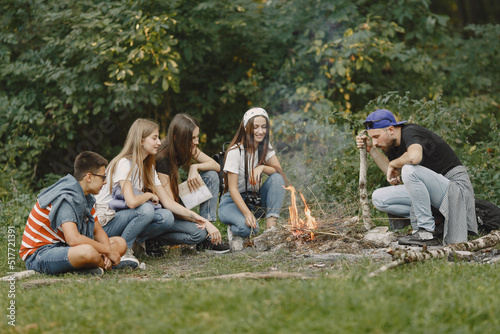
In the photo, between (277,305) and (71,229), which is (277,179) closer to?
(71,229)

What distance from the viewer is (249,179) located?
6.33 metres

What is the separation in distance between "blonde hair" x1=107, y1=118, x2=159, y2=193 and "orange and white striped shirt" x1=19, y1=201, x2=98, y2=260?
86 cm

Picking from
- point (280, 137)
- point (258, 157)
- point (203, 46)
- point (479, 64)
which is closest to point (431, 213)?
point (258, 157)

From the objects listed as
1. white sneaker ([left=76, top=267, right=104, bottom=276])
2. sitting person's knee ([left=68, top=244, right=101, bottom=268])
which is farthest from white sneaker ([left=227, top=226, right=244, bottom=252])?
sitting person's knee ([left=68, top=244, right=101, bottom=268])

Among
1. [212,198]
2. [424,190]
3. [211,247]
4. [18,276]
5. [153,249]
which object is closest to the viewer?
A: [18,276]

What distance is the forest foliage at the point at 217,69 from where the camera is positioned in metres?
9.28

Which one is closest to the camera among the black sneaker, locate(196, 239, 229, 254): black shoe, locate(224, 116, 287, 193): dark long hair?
the black sneaker

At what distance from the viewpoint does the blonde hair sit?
18.5ft

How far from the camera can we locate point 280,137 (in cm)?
952

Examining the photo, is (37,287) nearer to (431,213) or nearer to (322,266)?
(322,266)

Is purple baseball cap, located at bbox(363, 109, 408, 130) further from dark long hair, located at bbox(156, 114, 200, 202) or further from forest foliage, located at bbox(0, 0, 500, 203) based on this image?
forest foliage, located at bbox(0, 0, 500, 203)

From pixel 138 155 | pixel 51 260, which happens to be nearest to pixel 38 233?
pixel 51 260

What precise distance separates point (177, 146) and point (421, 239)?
8.89 ft

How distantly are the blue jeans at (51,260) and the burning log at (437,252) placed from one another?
102 inches
